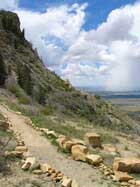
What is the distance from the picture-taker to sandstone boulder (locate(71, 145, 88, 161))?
19438 millimetres

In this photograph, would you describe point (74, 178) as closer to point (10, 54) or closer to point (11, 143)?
point (11, 143)

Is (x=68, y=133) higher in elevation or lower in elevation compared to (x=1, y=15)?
lower

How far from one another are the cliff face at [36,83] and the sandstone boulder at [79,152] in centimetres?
3273

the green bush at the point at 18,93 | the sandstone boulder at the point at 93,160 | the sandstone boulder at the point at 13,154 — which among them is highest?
the green bush at the point at 18,93

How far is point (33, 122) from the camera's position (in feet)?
103

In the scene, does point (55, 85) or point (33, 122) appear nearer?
point (33, 122)

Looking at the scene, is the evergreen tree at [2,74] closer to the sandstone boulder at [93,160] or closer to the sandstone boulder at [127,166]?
the sandstone boulder at [93,160]

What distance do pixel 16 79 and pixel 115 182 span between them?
1787 inches

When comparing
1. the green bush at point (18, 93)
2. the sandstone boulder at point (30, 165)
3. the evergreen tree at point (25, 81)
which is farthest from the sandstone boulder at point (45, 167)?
the evergreen tree at point (25, 81)

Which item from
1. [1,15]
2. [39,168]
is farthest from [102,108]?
[39,168]

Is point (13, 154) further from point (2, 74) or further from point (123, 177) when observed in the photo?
point (2, 74)

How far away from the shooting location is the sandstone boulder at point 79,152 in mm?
19438

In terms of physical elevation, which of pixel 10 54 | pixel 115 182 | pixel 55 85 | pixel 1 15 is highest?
pixel 1 15

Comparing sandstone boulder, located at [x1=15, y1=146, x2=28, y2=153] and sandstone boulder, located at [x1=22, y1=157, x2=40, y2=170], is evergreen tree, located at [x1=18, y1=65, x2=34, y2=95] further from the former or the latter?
sandstone boulder, located at [x1=22, y1=157, x2=40, y2=170]
